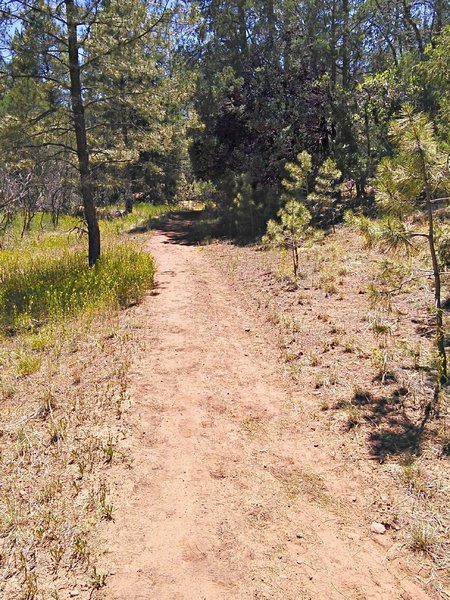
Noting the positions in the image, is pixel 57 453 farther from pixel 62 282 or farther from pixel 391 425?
pixel 62 282

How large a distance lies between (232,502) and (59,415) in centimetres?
205

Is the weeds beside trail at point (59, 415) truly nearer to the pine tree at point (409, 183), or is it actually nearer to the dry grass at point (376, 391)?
the dry grass at point (376, 391)

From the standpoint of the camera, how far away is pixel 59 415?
4410 mm

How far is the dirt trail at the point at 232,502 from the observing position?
262 centimetres

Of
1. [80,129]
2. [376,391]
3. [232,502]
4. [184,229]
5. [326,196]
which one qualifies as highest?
[80,129]

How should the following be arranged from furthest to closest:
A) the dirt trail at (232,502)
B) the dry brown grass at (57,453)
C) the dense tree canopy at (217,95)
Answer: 1. the dense tree canopy at (217,95)
2. the dry brown grass at (57,453)
3. the dirt trail at (232,502)

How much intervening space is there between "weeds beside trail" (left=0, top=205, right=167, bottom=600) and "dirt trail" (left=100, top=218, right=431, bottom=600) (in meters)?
0.22

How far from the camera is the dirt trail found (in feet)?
8.60

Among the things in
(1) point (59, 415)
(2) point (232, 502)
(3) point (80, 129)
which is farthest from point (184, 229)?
(2) point (232, 502)

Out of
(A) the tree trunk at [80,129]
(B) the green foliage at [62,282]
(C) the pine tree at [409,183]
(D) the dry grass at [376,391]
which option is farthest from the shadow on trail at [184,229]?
(C) the pine tree at [409,183]

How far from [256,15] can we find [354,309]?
1668 cm

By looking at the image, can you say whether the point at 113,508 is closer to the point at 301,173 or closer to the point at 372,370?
the point at 372,370

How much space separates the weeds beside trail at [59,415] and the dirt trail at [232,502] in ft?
0.73

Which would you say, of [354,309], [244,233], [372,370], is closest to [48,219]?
[244,233]
